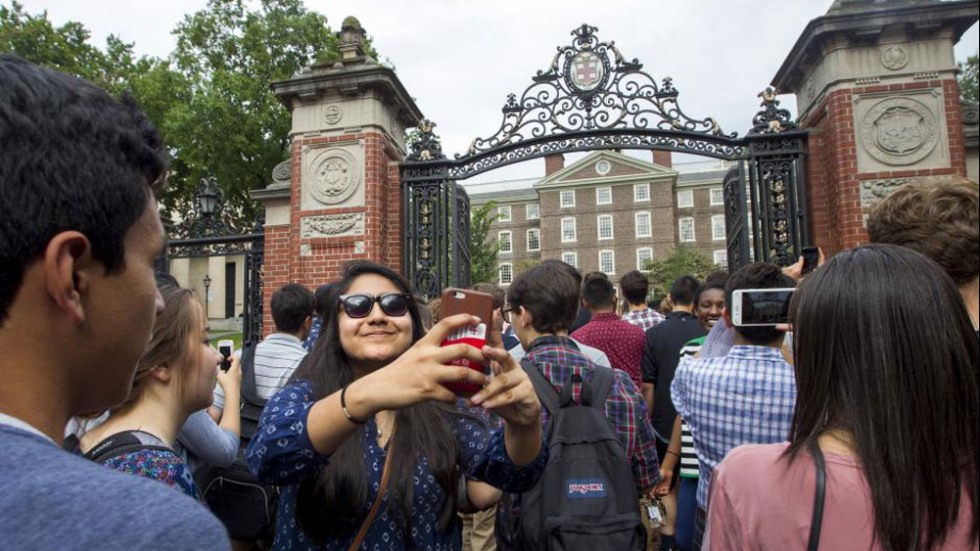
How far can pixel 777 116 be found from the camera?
7402 mm

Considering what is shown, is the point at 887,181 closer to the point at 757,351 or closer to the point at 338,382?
the point at 757,351

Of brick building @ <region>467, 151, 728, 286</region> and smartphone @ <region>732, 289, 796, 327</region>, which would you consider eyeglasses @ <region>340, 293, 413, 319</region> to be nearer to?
smartphone @ <region>732, 289, 796, 327</region>

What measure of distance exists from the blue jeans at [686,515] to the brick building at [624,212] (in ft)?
158

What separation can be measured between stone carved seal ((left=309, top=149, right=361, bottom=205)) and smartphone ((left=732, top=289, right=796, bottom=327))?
5757mm

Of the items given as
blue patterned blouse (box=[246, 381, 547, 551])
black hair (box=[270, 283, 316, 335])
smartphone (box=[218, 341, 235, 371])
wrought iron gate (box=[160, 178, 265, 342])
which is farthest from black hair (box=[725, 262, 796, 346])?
wrought iron gate (box=[160, 178, 265, 342])

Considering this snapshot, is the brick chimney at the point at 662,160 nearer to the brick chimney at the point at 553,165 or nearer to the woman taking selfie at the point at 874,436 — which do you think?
the brick chimney at the point at 553,165

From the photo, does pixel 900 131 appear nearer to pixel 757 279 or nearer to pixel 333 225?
pixel 757 279

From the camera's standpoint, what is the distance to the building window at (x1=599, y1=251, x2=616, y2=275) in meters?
54.3

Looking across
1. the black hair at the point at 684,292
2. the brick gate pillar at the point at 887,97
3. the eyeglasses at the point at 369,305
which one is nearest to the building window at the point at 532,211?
the brick gate pillar at the point at 887,97

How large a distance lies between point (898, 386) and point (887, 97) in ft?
22.4

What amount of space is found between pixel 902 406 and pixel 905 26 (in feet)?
23.7

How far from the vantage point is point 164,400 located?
206cm

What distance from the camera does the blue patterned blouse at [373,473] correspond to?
1816mm

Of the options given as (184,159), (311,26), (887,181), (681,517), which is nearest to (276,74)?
(311,26)
